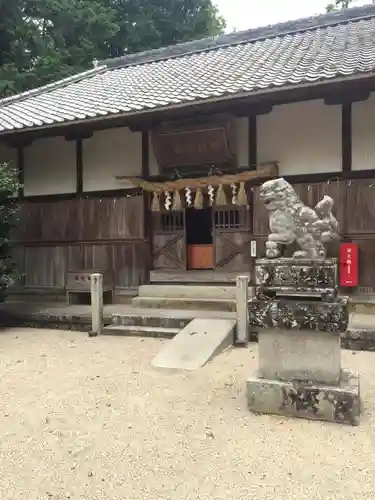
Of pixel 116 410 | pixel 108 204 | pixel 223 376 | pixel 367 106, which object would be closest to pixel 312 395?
pixel 223 376

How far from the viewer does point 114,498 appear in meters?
2.97

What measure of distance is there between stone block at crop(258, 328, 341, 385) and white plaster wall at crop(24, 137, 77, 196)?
24.4 feet

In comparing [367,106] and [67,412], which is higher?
[367,106]

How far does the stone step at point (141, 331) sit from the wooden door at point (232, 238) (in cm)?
224

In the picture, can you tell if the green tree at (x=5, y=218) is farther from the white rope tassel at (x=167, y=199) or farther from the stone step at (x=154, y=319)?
the white rope tassel at (x=167, y=199)

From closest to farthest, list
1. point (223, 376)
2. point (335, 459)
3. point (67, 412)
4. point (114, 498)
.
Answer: point (114, 498)
point (335, 459)
point (67, 412)
point (223, 376)

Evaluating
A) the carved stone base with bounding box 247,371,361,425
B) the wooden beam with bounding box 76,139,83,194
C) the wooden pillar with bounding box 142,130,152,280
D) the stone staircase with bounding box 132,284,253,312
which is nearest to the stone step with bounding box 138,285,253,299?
the stone staircase with bounding box 132,284,253,312

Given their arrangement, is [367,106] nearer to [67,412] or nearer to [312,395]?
[312,395]

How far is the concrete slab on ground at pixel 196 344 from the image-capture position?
5.92 meters

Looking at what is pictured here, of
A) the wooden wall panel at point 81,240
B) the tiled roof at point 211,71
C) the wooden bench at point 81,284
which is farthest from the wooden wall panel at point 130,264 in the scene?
the tiled roof at point 211,71

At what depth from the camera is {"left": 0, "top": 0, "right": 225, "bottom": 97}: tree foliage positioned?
63.0ft

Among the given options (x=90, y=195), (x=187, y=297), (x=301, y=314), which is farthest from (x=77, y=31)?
(x=301, y=314)

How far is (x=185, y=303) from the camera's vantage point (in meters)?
8.74

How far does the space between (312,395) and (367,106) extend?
6053 mm
